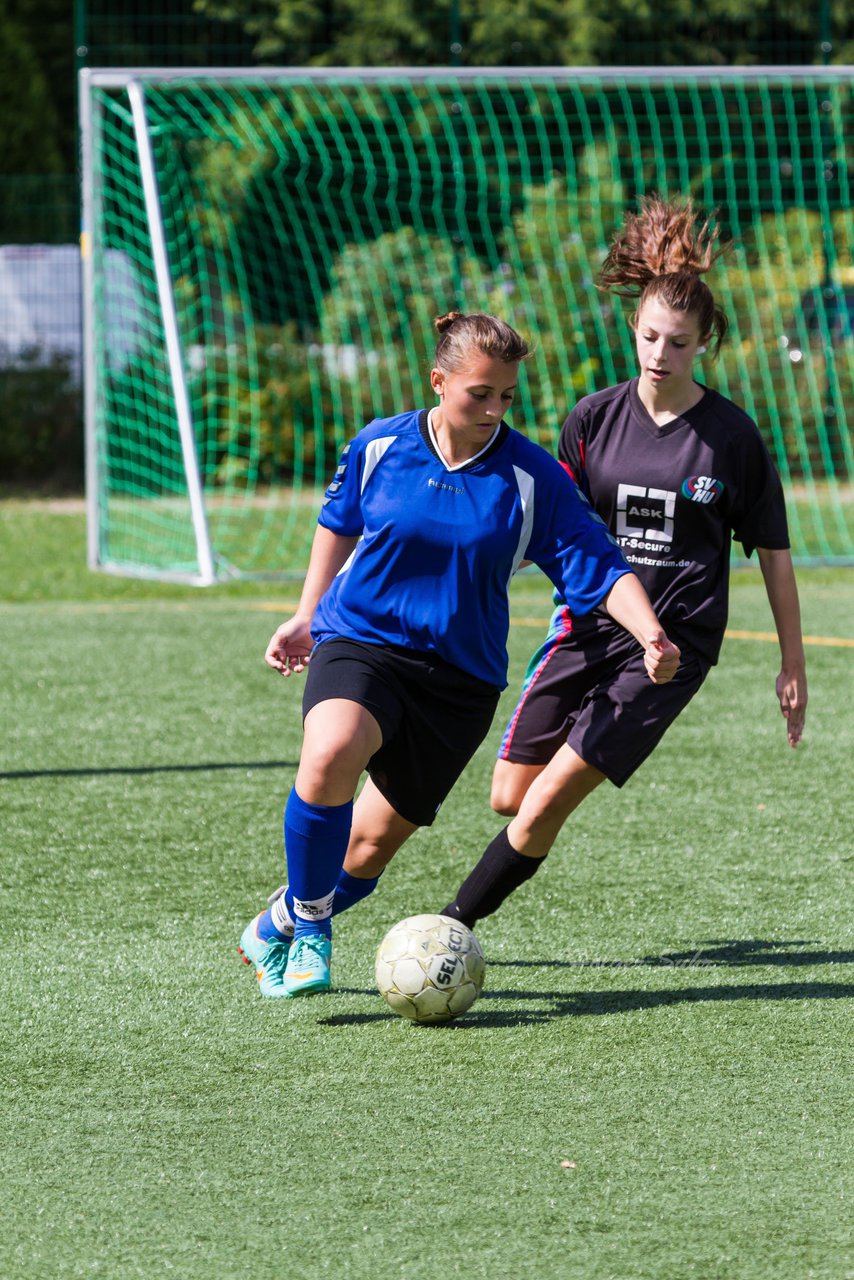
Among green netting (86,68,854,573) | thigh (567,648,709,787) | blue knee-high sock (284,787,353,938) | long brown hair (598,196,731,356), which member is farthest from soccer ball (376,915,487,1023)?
green netting (86,68,854,573)

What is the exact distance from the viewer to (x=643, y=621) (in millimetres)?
3795

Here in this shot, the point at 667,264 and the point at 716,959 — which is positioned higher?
the point at 667,264

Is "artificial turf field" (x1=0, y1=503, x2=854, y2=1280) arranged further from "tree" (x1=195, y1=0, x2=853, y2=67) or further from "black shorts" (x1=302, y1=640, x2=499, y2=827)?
"tree" (x1=195, y1=0, x2=853, y2=67)

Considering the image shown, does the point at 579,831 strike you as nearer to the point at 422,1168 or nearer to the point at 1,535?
the point at 422,1168

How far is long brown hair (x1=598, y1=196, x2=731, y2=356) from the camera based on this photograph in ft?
13.5

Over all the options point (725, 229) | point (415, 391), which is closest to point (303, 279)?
point (415, 391)

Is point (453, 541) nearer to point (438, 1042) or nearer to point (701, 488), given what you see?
point (701, 488)

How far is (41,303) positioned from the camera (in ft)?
57.8

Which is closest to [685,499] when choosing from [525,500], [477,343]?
[525,500]

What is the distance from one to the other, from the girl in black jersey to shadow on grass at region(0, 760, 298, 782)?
2220mm

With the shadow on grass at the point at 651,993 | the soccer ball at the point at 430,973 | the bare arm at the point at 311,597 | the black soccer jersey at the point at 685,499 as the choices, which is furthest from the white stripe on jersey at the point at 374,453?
the shadow on grass at the point at 651,993

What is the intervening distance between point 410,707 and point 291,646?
362 mm

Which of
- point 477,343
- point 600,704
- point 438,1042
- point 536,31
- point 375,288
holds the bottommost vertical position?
point 438,1042

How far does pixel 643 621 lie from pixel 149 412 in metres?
10.4
